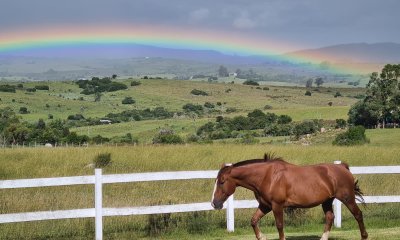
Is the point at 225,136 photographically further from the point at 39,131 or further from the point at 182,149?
the point at 182,149

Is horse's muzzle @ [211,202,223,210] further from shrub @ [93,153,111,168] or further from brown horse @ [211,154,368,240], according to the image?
shrub @ [93,153,111,168]

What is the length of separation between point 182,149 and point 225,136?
108 ft

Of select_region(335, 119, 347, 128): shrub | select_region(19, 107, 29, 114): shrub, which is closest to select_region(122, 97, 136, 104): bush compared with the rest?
select_region(19, 107, 29, 114): shrub

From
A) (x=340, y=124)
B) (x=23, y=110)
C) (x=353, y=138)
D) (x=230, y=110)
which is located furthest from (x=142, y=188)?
(x=230, y=110)

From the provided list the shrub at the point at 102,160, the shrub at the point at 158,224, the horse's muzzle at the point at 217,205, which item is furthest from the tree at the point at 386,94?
the horse's muzzle at the point at 217,205

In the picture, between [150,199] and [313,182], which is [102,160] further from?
[313,182]

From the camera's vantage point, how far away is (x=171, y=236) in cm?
1459

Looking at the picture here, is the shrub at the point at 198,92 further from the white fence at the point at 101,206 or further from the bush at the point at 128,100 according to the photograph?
the white fence at the point at 101,206

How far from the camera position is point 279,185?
11281mm

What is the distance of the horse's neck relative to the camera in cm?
1145

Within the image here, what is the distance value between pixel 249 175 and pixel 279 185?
1.96 feet

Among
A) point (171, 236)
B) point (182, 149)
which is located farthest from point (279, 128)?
point (171, 236)

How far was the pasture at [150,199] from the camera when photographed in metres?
14.6

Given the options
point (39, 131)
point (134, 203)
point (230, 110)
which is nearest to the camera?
point (134, 203)
